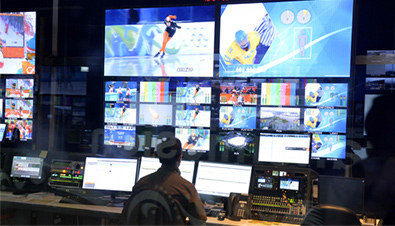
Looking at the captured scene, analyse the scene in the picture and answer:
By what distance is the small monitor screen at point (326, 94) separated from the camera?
3.26 m

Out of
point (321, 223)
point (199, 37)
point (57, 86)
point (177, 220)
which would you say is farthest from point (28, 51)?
point (321, 223)

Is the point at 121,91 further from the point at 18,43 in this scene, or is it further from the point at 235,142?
the point at 235,142

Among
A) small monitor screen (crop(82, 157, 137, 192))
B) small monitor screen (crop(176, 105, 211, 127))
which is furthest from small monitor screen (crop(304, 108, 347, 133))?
small monitor screen (crop(82, 157, 137, 192))

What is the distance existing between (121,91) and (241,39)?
1409mm

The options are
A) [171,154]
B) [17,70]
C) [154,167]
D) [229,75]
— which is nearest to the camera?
[171,154]

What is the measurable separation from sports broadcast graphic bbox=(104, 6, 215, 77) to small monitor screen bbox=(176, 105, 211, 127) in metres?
0.35

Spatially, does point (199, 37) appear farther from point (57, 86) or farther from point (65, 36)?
point (57, 86)

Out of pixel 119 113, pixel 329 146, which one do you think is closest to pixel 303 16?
pixel 329 146

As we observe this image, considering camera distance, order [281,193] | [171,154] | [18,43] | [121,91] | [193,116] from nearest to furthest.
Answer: [171,154] < [281,193] < [18,43] < [193,116] < [121,91]

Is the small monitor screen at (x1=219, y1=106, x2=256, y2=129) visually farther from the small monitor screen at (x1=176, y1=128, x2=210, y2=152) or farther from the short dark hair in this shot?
the short dark hair

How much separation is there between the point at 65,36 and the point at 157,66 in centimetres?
95

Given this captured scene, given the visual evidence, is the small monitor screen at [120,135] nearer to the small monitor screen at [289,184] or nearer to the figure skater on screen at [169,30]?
the figure skater on screen at [169,30]

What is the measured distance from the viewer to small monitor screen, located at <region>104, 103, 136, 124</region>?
373cm

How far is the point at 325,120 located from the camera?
3326 mm
